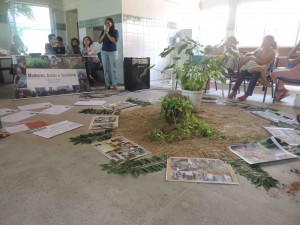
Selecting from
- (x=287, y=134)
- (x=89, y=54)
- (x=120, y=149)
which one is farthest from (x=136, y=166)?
(x=89, y=54)

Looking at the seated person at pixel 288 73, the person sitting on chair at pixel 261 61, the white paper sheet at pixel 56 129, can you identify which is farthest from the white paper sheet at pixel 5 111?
the seated person at pixel 288 73

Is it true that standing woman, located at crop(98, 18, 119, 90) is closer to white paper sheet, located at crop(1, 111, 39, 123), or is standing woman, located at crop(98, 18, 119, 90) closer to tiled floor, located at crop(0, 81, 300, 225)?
white paper sheet, located at crop(1, 111, 39, 123)

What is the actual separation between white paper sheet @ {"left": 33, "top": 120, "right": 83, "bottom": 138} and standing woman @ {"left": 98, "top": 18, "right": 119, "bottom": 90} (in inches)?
80.1

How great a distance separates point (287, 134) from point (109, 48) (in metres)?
3.07

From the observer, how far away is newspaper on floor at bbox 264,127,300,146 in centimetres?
175

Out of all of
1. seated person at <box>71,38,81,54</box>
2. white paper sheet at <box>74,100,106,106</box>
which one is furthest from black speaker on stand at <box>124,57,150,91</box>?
seated person at <box>71,38,81,54</box>

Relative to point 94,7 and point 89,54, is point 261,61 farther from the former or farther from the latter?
point 94,7

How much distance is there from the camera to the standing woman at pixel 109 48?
372cm

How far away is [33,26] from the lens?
5.46 m

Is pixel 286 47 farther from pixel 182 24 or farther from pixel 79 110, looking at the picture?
pixel 79 110

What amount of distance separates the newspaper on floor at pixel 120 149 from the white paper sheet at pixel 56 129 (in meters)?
0.44

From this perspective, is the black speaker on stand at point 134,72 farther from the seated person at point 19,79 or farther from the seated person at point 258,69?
the seated person at point 258,69

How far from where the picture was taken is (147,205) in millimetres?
1038

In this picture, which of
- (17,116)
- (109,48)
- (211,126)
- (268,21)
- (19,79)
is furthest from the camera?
(268,21)
